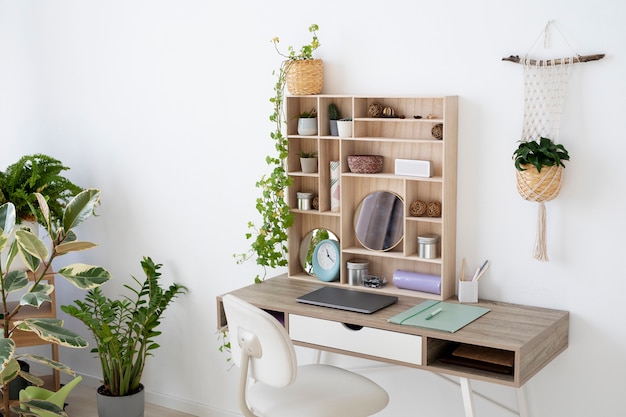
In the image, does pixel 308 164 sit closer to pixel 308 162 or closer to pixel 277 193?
pixel 308 162

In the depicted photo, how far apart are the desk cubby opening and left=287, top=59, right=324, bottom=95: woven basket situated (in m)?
1.13

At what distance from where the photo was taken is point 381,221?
309 cm

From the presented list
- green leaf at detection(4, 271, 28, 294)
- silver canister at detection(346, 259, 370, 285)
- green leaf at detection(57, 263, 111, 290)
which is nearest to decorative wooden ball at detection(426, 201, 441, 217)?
silver canister at detection(346, 259, 370, 285)

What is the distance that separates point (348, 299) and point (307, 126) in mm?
722

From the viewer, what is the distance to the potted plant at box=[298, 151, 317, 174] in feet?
10.4

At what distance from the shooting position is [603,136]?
263 centimetres

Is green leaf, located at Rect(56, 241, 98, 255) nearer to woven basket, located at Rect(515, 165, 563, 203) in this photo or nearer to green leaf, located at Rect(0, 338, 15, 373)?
green leaf, located at Rect(0, 338, 15, 373)

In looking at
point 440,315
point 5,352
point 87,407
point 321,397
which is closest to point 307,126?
point 440,315

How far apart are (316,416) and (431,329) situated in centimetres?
47

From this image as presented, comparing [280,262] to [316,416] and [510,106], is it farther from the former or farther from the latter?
[510,106]

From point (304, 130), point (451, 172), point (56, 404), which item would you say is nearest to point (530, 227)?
point (451, 172)

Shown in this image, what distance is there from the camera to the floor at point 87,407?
3.89m

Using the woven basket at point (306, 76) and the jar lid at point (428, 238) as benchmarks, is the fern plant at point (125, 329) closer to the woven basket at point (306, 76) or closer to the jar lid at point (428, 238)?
the woven basket at point (306, 76)

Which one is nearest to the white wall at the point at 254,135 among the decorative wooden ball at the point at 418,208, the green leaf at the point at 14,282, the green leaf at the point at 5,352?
the decorative wooden ball at the point at 418,208
